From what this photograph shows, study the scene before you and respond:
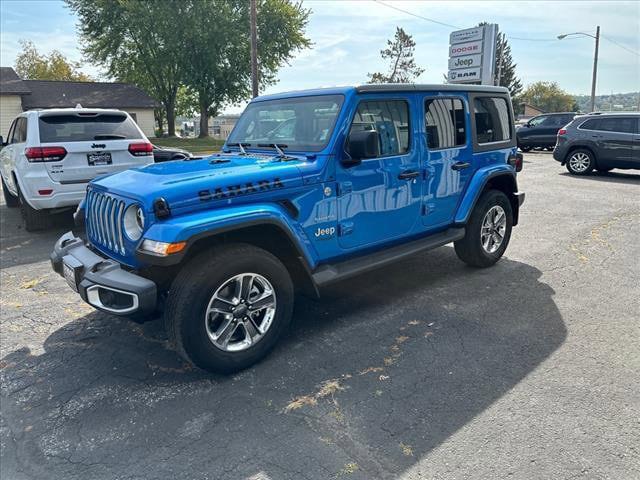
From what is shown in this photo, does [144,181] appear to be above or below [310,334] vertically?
above

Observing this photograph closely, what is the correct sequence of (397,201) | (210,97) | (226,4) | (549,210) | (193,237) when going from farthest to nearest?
(210,97) → (226,4) → (549,210) → (397,201) → (193,237)

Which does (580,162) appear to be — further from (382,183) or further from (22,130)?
(22,130)

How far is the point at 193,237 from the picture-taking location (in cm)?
280

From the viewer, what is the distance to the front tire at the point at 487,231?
5.06m

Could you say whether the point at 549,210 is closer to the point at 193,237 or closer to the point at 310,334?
the point at 310,334

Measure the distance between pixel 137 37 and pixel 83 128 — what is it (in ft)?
104

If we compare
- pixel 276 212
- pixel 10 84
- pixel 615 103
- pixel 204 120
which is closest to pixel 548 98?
pixel 615 103

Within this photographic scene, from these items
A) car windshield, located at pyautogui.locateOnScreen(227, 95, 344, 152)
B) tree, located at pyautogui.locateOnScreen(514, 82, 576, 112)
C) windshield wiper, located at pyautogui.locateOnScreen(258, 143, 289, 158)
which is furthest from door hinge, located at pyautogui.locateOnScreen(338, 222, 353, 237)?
tree, located at pyautogui.locateOnScreen(514, 82, 576, 112)

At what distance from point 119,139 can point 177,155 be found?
10.1 ft

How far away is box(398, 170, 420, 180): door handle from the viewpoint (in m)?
4.09

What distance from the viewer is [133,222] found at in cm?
305

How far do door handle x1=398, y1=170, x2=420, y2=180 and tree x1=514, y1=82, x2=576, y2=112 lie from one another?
113 m

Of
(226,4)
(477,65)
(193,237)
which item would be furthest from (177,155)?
(226,4)

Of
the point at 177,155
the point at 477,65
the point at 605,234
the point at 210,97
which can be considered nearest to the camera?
the point at 605,234
